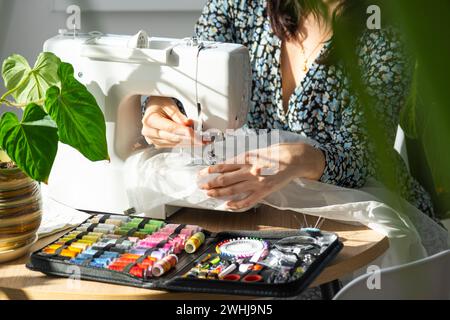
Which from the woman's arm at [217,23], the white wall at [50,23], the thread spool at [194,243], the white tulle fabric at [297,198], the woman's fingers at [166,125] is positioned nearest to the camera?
the thread spool at [194,243]

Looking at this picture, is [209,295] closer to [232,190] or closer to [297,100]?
[232,190]

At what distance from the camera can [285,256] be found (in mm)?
1011

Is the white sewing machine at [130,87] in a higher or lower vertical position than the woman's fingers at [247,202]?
higher

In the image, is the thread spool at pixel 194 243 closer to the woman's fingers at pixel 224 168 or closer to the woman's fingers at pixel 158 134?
the woman's fingers at pixel 224 168

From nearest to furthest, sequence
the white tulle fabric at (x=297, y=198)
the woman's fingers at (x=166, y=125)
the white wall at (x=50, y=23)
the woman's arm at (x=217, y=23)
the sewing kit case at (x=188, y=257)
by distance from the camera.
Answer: the sewing kit case at (x=188, y=257)
the white tulle fabric at (x=297, y=198)
the woman's fingers at (x=166, y=125)
the woman's arm at (x=217, y=23)
the white wall at (x=50, y=23)

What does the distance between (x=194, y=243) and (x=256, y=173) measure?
20cm

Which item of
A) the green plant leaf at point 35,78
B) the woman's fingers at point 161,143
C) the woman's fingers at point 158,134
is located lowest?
the woman's fingers at point 161,143

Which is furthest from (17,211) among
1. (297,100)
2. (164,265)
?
(297,100)

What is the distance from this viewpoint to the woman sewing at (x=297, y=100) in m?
1.21

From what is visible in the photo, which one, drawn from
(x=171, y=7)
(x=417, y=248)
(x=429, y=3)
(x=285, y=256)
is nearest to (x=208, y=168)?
(x=285, y=256)

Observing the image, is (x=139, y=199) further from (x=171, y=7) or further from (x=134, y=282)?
(x=171, y=7)

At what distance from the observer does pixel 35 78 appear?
3.86 feet

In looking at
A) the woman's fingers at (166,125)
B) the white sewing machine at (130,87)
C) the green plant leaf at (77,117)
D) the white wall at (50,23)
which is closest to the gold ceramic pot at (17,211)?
the green plant leaf at (77,117)

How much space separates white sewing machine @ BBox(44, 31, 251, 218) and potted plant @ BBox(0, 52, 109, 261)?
0.30 feet
